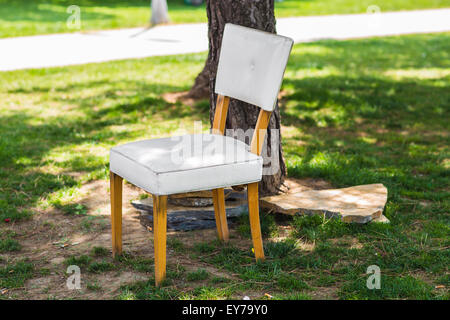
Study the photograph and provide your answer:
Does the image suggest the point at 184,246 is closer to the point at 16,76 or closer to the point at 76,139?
the point at 76,139

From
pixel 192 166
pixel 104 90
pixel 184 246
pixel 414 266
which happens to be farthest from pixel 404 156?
pixel 104 90

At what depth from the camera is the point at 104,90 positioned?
800cm

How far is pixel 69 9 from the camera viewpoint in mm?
16500

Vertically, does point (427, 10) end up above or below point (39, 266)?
above

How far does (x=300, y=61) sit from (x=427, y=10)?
861cm

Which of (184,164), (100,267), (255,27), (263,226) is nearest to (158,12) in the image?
(255,27)

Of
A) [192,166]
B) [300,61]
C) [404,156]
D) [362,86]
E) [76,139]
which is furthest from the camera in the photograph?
[300,61]

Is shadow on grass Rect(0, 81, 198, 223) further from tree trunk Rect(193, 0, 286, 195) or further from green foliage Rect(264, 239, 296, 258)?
green foliage Rect(264, 239, 296, 258)

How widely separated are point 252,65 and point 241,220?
3.86ft

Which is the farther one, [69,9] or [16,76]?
[69,9]

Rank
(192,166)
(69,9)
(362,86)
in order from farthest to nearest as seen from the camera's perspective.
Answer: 1. (69,9)
2. (362,86)
3. (192,166)

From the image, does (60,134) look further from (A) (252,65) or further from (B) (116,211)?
(A) (252,65)

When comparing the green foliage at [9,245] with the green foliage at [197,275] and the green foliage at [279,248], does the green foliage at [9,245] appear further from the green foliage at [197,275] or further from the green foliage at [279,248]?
the green foliage at [279,248]

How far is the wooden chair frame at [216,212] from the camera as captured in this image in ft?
10.8
